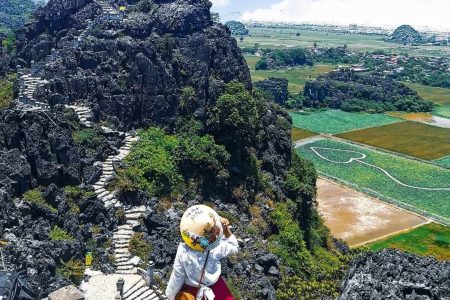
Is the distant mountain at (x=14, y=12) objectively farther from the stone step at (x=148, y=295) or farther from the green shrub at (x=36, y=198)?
the stone step at (x=148, y=295)

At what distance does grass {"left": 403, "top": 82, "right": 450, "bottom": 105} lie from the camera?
490 ft

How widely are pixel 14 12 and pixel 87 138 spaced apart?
152748 mm

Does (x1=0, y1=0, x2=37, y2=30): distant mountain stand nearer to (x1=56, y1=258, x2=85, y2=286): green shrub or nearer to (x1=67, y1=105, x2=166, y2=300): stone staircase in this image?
(x1=67, y1=105, x2=166, y2=300): stone staircase

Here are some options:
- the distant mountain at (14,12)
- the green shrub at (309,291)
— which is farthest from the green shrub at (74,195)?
the distant mountain at (14,12)

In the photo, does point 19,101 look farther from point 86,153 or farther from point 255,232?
point 255,232

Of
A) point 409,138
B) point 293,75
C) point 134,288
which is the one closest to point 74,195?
point 134,288

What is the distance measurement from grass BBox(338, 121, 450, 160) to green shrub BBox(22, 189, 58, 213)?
241ft

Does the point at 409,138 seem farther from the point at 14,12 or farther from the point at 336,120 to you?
the point at 14,12

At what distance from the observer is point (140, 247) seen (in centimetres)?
2877

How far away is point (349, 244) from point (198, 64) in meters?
24.3

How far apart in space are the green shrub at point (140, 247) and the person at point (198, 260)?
54.5ft

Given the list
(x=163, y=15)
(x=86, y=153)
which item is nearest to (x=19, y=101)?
(x=86, y=153)

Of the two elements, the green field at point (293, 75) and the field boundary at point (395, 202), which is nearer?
the field boundary at point (395, 202)

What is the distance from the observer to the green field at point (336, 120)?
110000 millimetres
